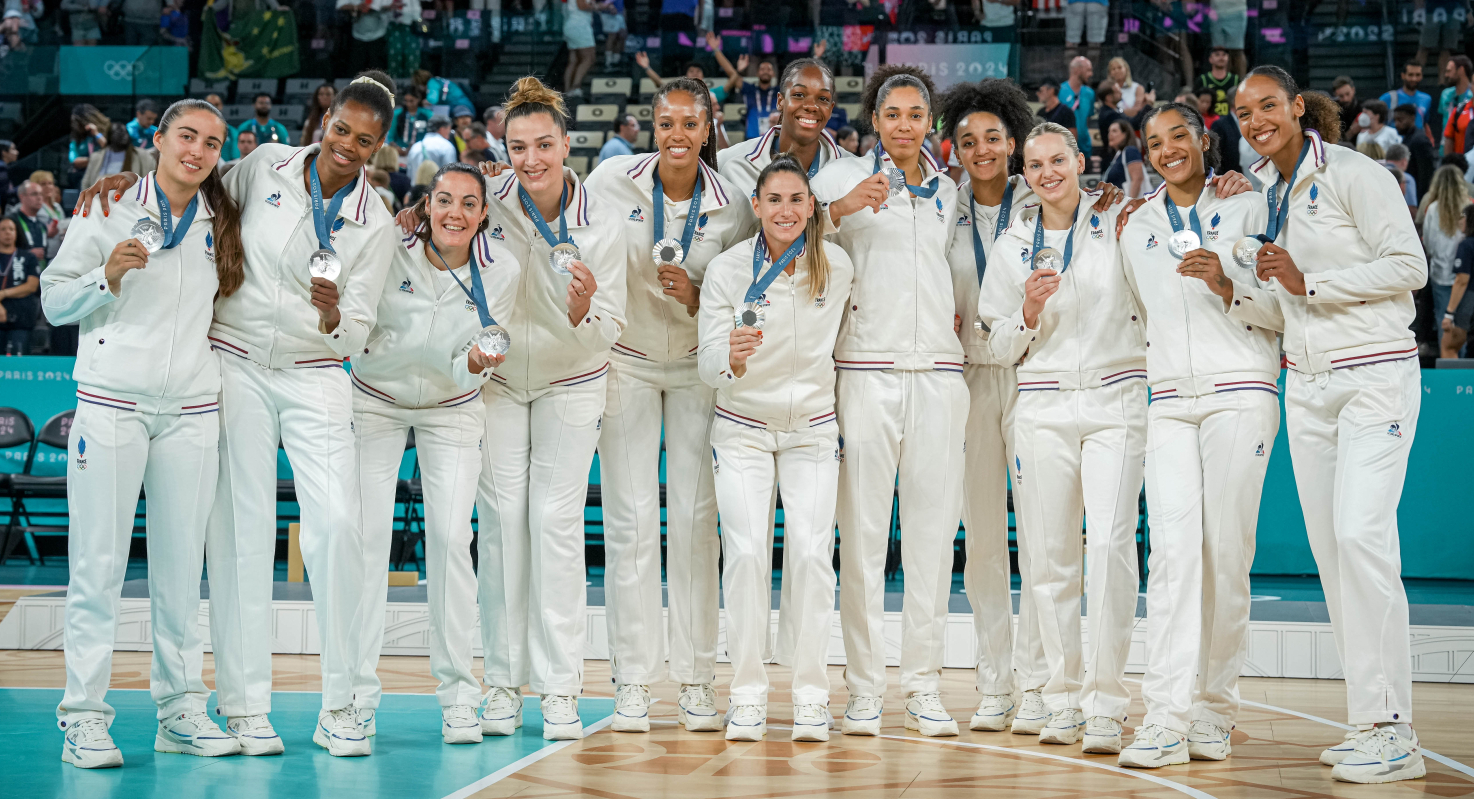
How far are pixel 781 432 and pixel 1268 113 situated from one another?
2.09 m

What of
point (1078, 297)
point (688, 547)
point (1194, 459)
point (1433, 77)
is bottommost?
point (688, 547)

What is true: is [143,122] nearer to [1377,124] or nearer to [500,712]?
[500,712]

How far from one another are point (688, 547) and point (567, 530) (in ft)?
1.70

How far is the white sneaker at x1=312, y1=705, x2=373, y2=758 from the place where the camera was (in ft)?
15.1

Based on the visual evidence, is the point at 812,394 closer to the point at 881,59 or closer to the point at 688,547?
the point at 688,547

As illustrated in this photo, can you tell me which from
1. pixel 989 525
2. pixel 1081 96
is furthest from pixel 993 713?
pixel 1081 96

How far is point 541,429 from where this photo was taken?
5047 mm

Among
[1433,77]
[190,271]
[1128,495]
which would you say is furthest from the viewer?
[1433,77]

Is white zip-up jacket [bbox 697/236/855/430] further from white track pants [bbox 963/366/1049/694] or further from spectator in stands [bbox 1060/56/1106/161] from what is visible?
spectator in stands [bbox 1060/56/1106/161]

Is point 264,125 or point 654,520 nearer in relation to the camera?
point 654,520

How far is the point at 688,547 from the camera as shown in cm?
527

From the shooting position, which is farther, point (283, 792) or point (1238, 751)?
point (1238, 751)

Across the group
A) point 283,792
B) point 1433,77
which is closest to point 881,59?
A: point 1433,77

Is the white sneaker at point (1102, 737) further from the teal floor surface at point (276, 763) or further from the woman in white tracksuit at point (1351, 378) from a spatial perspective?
the teal floor surface at point (276, 763)
